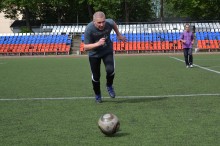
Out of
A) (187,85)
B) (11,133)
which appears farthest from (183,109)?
(187,85)

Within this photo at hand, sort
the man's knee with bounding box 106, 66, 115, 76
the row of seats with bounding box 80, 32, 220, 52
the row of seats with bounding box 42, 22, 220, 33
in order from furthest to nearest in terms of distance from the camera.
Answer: the row of seats with bounding box 42, 22, 220, 33, the row of seats with bounding box 80, 32, 220, 52, the man's knee with bounding box 106, 66, 115, 76

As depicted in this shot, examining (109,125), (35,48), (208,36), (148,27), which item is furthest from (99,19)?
(148,27)

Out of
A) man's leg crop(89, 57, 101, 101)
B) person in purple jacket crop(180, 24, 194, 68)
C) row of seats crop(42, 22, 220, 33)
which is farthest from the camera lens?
row of seats crop(42, 22, 220, 33)

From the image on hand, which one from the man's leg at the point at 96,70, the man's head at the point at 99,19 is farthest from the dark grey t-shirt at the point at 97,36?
the man's head at the point at 99,19

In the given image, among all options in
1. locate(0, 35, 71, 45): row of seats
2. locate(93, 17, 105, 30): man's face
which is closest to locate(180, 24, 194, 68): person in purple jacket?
locate(93, 17, 105, 30): man's face

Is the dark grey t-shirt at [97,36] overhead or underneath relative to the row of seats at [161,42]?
overhead

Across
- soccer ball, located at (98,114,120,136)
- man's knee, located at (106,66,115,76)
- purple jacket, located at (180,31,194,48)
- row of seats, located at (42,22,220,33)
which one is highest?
row of seats, located at (42,22,220,33)

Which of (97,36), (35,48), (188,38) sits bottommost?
(35,48)

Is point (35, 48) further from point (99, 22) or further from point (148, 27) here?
point (99, 22)

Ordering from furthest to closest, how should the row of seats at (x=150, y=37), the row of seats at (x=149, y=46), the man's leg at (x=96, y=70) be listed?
the row of seats at (x=150, y=37) < the row of seats at (x=149, y=46) < the man's leg at (x=96, y=70)

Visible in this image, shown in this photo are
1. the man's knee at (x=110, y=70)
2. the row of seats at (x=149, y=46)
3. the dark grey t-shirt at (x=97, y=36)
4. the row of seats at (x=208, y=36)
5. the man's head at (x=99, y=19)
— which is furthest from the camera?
the row of seats at (x=208, y=36)

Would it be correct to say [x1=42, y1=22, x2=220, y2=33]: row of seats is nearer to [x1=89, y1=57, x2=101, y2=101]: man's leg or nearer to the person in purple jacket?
the person in purple jacket

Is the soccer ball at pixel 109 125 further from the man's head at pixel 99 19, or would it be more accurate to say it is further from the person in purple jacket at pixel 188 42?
the person in purple jacket at pixel 188 42

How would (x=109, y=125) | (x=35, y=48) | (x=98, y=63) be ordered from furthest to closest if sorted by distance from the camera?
(x=35, y=48) → (x=98, y=63) → (x=109, y=125)
